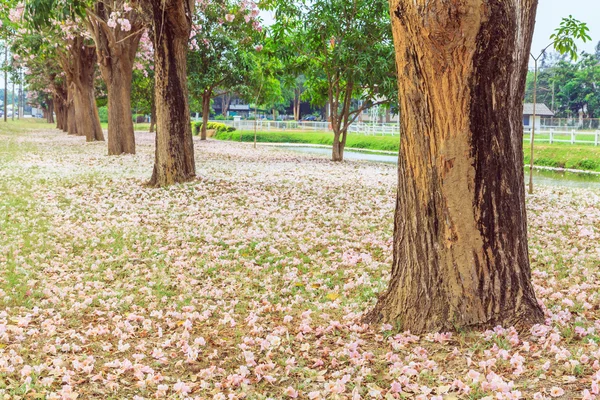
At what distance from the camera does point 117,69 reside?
69.3 feet

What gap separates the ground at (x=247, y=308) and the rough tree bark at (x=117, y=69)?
33.4ft

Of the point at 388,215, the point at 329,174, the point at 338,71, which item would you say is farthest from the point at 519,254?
the point at 338,71

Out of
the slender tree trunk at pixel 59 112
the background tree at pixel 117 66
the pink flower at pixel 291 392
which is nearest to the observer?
the pink flower at pixel 291 392

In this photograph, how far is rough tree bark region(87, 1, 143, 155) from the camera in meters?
20.8

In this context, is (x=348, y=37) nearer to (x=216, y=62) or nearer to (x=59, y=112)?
(x=216, y=62)

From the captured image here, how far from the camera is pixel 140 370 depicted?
4.24 meters

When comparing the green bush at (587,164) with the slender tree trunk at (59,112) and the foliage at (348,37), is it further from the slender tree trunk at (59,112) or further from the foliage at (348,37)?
the slender tree trunk at (59,112)

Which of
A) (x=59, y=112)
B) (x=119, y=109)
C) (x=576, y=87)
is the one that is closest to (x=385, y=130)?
(x=576, y=87)

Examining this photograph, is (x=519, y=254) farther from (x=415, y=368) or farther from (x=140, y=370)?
(x=140, y=370)

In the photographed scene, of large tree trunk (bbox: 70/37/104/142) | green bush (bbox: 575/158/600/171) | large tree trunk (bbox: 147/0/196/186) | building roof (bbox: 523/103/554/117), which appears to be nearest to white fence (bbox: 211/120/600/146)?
green bush (bbox: 575/158/600/171)

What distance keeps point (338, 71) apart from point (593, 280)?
1649cm

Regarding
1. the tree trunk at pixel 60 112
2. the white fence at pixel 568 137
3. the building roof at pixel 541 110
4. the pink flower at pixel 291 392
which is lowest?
the pink flower at pixel 291 392

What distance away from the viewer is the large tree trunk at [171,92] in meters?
12.7

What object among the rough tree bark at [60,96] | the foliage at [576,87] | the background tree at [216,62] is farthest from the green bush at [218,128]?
the foliage at [576,87]
